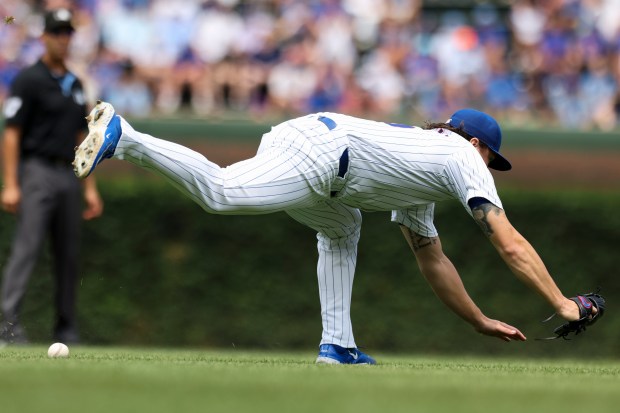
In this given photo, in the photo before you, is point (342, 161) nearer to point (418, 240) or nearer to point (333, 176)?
point (333, 176)

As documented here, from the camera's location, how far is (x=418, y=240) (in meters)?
7.25

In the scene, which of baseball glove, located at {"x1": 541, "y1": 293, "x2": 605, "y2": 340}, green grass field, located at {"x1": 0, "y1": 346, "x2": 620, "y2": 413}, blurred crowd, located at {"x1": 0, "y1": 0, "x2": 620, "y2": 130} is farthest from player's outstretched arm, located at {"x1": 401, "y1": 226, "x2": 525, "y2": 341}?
blurred crowd, located at {"x1": 0, "y1": 0, "x2": 620, "y2": 130}

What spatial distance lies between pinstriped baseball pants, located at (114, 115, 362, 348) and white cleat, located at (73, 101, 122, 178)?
0.07 m

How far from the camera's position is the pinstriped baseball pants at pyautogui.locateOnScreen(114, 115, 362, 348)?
19.9ft

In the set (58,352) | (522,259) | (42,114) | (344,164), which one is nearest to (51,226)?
(42,114)

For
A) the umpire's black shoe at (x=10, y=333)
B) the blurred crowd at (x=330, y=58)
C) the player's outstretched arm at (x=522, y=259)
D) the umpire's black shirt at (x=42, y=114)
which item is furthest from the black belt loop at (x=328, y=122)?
the blurred crowd at (x=330, y=58)

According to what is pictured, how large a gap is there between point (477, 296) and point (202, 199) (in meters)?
5.21

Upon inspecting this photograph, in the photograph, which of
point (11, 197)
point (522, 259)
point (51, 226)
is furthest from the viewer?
point (51, 226)

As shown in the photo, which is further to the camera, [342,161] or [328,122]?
[328,122]

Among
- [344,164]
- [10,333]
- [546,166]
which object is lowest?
[10,333]

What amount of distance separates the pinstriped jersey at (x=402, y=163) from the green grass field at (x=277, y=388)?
981 millimetres

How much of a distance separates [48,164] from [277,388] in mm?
4911

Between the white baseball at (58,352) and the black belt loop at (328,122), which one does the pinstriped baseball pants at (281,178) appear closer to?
the black belt loop at (328,122)

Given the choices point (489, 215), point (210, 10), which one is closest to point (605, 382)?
point (489, 215)
